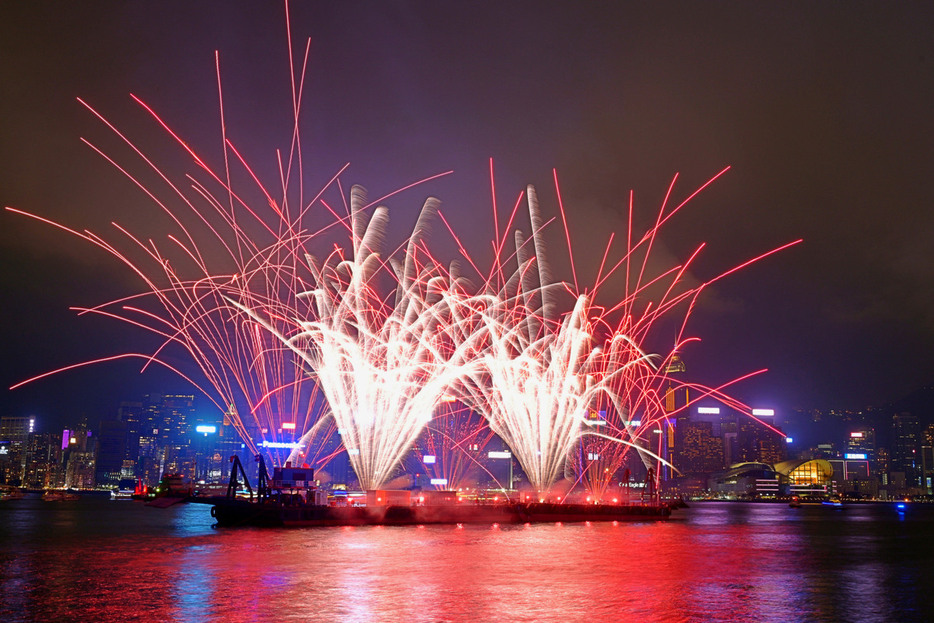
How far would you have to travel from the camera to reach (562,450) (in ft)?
252

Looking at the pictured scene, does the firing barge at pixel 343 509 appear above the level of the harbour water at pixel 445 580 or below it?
above

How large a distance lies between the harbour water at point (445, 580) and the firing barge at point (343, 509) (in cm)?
1741

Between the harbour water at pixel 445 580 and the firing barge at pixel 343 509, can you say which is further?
the firing barge at pixel 343 509

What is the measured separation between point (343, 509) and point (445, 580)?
52362mm

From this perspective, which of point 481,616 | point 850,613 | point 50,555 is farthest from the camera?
point 50,555

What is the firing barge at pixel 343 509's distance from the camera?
83812 mm

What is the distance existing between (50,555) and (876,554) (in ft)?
194

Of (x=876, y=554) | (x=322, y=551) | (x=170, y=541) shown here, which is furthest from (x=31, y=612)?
(x=876, y=554)

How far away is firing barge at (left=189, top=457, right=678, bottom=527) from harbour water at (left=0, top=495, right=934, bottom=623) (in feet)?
57.1

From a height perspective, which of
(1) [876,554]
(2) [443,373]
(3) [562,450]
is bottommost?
(1) [876,554]

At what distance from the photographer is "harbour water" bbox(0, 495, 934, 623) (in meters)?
29.1

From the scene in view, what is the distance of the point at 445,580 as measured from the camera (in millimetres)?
37250

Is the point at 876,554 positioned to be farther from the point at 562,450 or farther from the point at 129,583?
the point at 129,583

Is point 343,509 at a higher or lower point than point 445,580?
higher
